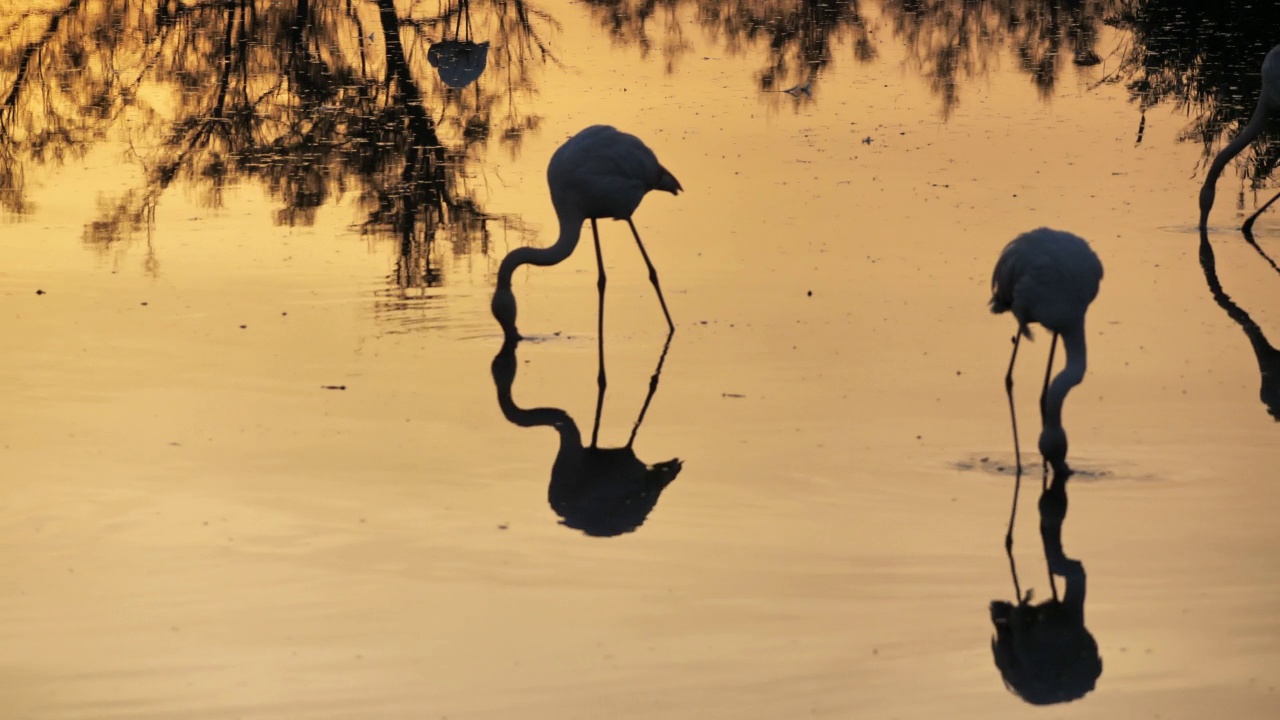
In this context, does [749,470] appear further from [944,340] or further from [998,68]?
[998,68]

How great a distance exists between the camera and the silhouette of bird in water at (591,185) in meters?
10.1

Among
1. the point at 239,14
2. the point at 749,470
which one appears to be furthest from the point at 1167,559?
the point at 239,14

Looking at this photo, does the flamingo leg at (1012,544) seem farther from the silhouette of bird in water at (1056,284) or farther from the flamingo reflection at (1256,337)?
the flamingo reflection at (1256,337)

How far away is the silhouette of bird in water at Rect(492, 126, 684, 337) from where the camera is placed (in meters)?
10.1

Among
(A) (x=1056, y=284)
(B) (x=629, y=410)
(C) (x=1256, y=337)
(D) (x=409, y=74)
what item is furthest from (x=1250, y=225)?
(D) (x=409, y=74)

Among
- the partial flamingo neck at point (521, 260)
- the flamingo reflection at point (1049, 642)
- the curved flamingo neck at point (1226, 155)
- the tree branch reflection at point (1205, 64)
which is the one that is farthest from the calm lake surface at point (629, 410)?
the curved flamingo neck at point (1226, 155)

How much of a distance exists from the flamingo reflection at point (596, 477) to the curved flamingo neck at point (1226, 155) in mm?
4833

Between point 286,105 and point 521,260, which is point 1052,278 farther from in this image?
point 286,105

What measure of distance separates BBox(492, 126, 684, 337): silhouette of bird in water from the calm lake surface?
1.28ft

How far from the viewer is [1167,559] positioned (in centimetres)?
674

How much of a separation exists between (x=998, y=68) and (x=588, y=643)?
13.6 m

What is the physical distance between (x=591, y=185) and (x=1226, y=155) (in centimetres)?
502

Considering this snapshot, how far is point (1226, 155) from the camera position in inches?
508

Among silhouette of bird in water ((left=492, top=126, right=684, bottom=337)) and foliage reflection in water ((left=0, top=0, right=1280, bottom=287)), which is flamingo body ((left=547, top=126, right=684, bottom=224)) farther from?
foliage reflection in water ((left=0, top=0, right=1280, bottom=287))
